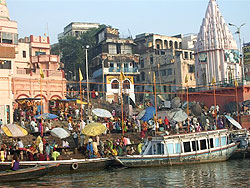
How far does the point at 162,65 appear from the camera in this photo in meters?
53.7

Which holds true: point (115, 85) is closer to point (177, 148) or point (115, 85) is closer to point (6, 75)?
→ point (6, 75)

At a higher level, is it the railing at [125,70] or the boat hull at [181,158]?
the railing at [125,70]

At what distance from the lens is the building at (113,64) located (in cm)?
4847

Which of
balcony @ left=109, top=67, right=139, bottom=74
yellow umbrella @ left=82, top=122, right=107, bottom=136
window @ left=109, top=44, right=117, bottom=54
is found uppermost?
window @ left=109, top=44, right=117, bottom=54

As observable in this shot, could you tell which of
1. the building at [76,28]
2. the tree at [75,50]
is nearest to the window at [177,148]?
the tree at [75,50]

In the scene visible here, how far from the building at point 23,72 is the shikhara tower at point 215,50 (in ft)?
52.9

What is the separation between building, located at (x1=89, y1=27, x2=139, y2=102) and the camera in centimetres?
4847

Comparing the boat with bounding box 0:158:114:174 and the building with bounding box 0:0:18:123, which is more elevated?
the building with bounding box 0:0:18:123

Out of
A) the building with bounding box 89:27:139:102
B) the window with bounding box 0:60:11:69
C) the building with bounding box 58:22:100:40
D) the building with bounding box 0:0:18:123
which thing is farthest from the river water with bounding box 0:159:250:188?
the building with bounding box 58:22:100:40

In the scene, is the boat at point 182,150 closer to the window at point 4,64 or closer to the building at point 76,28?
the window at point 4,64

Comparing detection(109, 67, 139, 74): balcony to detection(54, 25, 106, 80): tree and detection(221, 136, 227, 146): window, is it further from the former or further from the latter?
detection(221, 136, 227, 146): window

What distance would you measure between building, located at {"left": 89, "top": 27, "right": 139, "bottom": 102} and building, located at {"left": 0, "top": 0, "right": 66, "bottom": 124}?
746 cm

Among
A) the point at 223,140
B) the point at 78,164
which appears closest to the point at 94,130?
the point at 78,164

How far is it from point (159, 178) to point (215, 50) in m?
28.3
